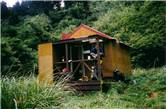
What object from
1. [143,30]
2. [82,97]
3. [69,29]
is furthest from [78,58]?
[69,29]

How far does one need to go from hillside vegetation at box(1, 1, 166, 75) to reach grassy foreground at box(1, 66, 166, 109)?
5580mm

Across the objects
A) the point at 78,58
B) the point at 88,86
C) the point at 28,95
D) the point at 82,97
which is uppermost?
the point at 78,58

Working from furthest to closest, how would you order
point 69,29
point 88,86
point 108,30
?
point 69,29, point 108,30, point 88,86

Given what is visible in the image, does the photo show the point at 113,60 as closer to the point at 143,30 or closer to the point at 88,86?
the point at 88,86

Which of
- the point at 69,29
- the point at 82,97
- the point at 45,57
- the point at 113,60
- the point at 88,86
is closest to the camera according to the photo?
the point at 82,97

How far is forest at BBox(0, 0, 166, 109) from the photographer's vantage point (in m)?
7.36

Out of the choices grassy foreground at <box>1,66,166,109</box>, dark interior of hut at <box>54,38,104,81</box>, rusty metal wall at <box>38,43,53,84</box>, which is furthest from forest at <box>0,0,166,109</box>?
dark interior of hut at <box>54,38,104,81</box>

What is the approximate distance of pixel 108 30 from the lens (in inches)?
1334

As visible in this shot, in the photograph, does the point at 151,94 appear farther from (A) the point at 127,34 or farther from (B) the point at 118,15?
(B) the point at 118,15

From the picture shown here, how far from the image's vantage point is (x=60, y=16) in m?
41.4

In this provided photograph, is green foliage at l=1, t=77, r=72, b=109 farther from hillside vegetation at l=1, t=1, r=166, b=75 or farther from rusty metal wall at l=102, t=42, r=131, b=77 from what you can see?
hillside vegetation at l=1, t=1, r=166, b=75

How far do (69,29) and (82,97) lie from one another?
21451 millimetres

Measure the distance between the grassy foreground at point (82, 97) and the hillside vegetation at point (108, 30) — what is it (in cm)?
558

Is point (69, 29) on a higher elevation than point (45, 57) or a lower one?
higher
